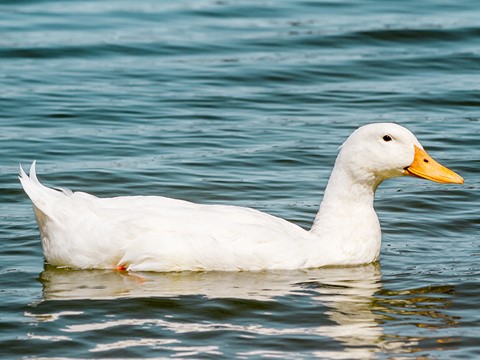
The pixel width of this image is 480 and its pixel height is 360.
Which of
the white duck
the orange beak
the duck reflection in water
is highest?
the orange beak

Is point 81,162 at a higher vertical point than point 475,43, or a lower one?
lower

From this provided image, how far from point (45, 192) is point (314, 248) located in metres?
2.15

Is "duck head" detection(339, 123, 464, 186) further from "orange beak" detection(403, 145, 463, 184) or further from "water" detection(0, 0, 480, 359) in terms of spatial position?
"water" detection(0, 0, 480, 359)

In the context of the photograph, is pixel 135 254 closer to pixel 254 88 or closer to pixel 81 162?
pixel 81 162

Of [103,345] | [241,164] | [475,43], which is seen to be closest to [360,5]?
[475,43]

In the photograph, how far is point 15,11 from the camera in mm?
21219

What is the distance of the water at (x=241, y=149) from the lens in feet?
27.4

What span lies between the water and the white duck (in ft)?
0.47

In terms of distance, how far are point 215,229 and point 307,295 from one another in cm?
88

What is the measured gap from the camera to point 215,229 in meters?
9.32

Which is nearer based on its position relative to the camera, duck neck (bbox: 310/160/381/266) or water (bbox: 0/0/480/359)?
water (bbox: 0/0/480/359)

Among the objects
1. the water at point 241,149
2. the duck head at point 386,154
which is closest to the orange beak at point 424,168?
the duck head at point 386,154

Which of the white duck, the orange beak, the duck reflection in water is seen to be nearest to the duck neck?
the white duck

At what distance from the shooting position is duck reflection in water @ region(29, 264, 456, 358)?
328 inches
